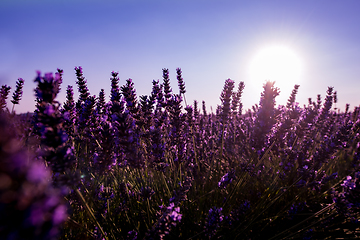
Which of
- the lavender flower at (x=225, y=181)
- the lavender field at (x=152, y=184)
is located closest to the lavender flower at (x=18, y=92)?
the lavender field at (x=152, y=184)

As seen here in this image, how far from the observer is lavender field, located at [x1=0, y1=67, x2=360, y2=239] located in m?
0.67

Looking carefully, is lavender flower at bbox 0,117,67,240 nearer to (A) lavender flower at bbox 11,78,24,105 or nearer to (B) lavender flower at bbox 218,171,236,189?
(B) lavender flower at bbox 218,171,236,189

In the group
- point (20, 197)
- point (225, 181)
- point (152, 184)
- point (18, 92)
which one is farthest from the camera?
point (18, 92)

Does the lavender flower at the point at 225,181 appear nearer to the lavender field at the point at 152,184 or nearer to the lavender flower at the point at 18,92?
the lavender field at the point at 152,184

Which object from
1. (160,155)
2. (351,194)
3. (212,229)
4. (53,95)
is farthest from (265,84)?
(53,95)

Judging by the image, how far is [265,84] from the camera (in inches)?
106

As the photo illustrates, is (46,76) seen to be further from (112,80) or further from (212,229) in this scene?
(112,80)

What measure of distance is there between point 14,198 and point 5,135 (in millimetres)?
207

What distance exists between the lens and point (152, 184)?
2754 millimetres

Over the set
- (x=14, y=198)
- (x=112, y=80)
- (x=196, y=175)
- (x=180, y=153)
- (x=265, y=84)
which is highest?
(x=112, y=80)

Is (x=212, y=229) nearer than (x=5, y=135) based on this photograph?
No

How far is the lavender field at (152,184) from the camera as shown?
669 millimetres

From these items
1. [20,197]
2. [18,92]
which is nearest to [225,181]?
[20,197]

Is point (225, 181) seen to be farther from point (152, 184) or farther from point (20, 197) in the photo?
point (20, 197)
